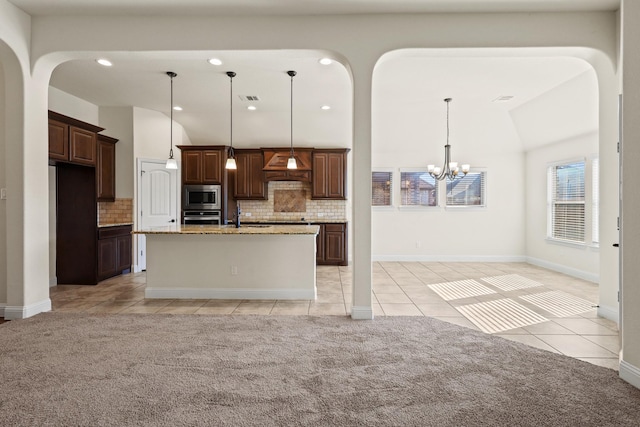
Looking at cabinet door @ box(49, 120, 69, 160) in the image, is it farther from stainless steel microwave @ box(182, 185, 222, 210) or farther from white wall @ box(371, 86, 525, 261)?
white wall @ box(371, 86, 525, 261)

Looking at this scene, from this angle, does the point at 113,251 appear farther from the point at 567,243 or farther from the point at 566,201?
the point at 566,201

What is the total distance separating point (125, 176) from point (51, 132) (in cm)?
173

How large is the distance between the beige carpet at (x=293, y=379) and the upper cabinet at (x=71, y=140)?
8.45ft

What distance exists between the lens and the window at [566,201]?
20.2ft

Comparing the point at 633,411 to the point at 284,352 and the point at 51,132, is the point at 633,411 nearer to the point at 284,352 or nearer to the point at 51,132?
the point at 284,352

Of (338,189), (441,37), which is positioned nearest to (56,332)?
(441,37)

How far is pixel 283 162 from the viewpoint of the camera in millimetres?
7609

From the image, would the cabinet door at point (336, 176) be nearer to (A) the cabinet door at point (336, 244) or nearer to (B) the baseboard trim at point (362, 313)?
(A) the cabinet door at point (336, 244)

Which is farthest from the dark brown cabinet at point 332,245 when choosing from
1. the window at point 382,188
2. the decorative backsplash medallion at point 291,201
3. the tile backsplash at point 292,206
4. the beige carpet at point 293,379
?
the beige carpet at point 293,379

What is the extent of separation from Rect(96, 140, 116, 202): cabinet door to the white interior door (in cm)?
45

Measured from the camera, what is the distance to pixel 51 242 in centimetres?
545

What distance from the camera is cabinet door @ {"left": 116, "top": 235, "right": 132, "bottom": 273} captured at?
6.06 meters

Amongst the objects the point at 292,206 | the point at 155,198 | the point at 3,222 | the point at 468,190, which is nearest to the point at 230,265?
the point at 3,222

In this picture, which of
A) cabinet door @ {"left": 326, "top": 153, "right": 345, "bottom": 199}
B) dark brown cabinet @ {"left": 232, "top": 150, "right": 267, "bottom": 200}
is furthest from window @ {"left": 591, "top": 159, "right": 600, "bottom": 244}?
dark brown cabinet @ {"left": 232, "top": 150, "right": 267, "bottom": 200}
